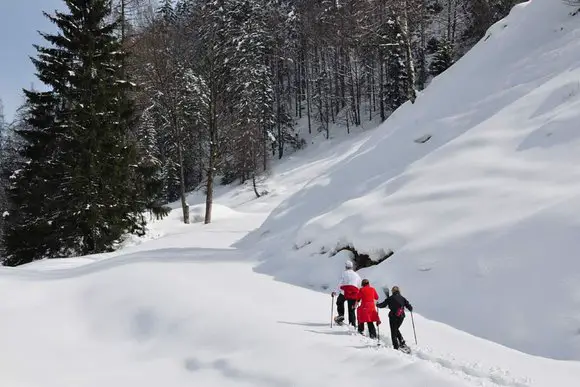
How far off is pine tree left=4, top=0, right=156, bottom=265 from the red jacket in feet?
51.5

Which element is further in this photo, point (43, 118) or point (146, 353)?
point (43, 118)

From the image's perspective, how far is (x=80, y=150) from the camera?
2186cm

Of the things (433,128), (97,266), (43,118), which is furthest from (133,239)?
(433,128)

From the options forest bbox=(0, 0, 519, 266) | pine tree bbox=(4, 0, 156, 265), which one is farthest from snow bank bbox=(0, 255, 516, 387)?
forest bbox=(0, 0, 519, 266)

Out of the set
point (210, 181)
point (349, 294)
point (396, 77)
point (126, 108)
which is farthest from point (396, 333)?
point (396, 77)

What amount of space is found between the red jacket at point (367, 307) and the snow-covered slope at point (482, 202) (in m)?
1.37

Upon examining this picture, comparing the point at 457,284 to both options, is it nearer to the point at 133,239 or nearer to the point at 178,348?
the point at 178,348

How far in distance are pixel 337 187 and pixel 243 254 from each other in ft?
13.9

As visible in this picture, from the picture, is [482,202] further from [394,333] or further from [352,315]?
[394,333]

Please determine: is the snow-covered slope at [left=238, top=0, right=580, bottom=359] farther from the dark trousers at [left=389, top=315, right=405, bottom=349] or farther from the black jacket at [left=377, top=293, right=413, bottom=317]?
the dark trousers at [left=389, top=315, right=405, bottom=349]

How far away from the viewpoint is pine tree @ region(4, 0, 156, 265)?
21719 millimetres

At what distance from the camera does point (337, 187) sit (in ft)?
58.6

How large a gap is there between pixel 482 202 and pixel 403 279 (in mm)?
2712

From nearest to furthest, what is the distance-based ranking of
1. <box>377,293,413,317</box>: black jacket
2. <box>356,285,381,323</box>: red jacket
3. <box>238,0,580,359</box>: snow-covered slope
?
<box>377,293,413,317</box>: black jacket < <box>238,0,580,359</box>: snow-covered slope < <box>356,285,381,323</box>: red jacket
